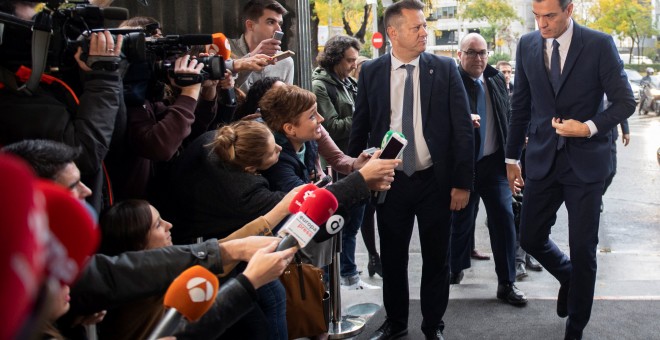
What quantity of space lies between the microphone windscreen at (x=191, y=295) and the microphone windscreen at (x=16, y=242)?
4.03 feet

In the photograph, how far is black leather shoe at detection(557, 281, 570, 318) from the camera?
15.7 feet

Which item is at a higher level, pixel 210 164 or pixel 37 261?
pixel 37 261

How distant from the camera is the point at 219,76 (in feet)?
12.1

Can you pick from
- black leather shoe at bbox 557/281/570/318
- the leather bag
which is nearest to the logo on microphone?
the leather bag

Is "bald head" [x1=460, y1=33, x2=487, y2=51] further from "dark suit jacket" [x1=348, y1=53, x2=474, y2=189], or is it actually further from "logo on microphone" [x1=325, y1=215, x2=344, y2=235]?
"logo on microphone" [x1=325, y1=215, x2=344, y2=235]

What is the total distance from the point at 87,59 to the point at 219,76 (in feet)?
2.65

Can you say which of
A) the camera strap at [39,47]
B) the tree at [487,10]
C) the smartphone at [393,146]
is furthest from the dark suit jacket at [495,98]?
the tree at [487,10]

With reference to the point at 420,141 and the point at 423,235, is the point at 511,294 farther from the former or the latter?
the point at 420,141

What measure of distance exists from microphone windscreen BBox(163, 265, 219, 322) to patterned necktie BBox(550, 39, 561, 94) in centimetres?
302

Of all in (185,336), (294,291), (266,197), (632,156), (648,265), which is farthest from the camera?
(632,156)

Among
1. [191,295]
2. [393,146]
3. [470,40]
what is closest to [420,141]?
[393,146]

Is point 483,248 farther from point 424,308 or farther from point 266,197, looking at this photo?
point 266,197

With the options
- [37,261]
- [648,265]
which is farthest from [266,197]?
[648,265]

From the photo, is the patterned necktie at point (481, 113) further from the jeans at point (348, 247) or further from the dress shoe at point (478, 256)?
the dress shoe at point (478, 256)
